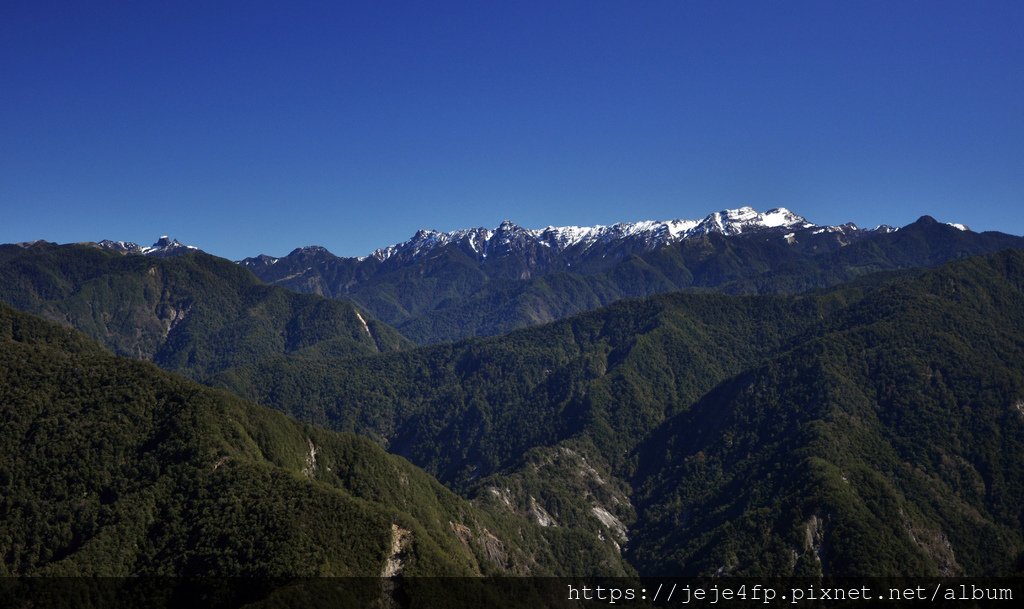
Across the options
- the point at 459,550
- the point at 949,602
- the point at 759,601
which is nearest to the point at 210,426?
the point at 459,550

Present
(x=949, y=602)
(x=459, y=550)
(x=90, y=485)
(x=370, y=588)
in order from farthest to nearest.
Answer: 1. (x=459, y=550)
2. (x=90, y=485)
3. (x=949, y=602)
4. (x=370, y=588)

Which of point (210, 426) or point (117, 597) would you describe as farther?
point (210, 426)

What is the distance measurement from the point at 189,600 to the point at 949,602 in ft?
444

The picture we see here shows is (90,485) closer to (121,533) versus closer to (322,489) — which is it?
(121,533)

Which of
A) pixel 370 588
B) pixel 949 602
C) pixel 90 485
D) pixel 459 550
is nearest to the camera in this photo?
pixel 370 588

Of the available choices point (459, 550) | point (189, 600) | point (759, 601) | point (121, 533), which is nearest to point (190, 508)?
point (121, 533)

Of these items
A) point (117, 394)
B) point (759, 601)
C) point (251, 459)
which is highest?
point (117, 394)

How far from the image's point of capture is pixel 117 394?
19212 cm

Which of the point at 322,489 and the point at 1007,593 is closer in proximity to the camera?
the point at 1007,593

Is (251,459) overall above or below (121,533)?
above

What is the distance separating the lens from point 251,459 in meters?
180

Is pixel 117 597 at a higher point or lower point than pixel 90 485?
lower

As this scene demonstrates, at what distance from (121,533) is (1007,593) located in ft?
527

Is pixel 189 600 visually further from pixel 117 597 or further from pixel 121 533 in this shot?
pixel 121 533
